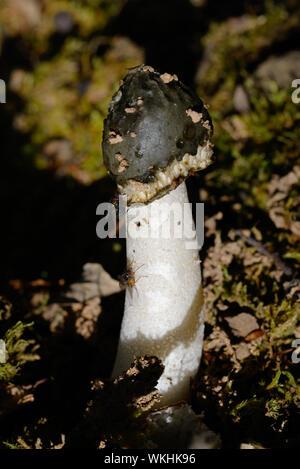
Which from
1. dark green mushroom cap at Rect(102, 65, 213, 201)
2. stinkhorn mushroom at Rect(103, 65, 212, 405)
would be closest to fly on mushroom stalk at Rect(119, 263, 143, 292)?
stinkhorn mushroom at Rect(103, 65, 212, 405)

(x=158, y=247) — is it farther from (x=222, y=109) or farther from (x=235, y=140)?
(x=222, y=109)

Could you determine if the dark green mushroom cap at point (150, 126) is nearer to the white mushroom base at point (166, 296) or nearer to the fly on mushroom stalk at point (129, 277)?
the white mushroom base at point (166, 296)

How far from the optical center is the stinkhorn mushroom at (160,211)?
2.17 metres

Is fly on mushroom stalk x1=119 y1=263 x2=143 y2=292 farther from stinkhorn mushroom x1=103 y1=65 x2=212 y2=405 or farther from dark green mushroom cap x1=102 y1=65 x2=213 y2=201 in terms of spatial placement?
dark green mushroom cap x1=102 y1=65 x2=213 y2=201

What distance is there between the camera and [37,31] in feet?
22.7

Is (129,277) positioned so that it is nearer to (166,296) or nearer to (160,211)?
(166,296)

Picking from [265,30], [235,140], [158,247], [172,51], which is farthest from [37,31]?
[158,247]

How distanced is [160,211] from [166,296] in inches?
26.6

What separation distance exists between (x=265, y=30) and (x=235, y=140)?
208 cm

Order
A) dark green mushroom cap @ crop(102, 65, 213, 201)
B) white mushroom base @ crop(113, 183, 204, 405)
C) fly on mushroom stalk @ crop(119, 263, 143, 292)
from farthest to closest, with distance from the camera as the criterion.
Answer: fly on mushroom stalk @ crop(119, 263, 143, 292) → white mushroom base @ crop(113, 183, 204, 405) → dark green mushroom cap @ crop(102, 65, 213, 201)

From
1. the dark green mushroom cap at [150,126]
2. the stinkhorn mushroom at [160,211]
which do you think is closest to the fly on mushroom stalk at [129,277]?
the stinkhorn mushroom at [160,211]

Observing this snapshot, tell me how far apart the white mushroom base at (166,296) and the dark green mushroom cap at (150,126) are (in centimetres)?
35

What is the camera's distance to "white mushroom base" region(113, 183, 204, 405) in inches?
103
